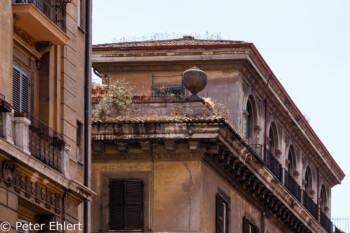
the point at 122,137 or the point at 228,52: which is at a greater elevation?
the point at 228,52

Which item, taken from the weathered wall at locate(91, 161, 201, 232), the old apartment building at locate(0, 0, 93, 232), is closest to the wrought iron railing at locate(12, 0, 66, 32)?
the old apartment building at locate(0, 0, 93, 232)

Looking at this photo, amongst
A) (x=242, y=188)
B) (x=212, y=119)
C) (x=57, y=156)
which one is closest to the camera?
(x=57, y=156)

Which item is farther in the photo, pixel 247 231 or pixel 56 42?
pixel 247 231

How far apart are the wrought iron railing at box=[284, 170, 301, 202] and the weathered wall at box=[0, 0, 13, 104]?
83.9ft

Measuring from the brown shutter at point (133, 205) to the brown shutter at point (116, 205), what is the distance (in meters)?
0.15

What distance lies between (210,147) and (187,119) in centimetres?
148

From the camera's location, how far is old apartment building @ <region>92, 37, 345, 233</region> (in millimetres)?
44094

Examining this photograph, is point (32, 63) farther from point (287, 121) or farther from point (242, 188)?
point (287, 121)

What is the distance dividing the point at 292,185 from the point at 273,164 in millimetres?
4118

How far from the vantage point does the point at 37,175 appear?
32031mm


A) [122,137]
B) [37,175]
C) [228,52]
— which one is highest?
[228,52]

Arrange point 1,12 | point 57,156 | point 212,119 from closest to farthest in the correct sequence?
1. point 1,12
2. point 57,156
3. point 212,119

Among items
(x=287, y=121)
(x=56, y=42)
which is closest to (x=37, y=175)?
(x=56, y=42)

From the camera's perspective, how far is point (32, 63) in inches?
1344
